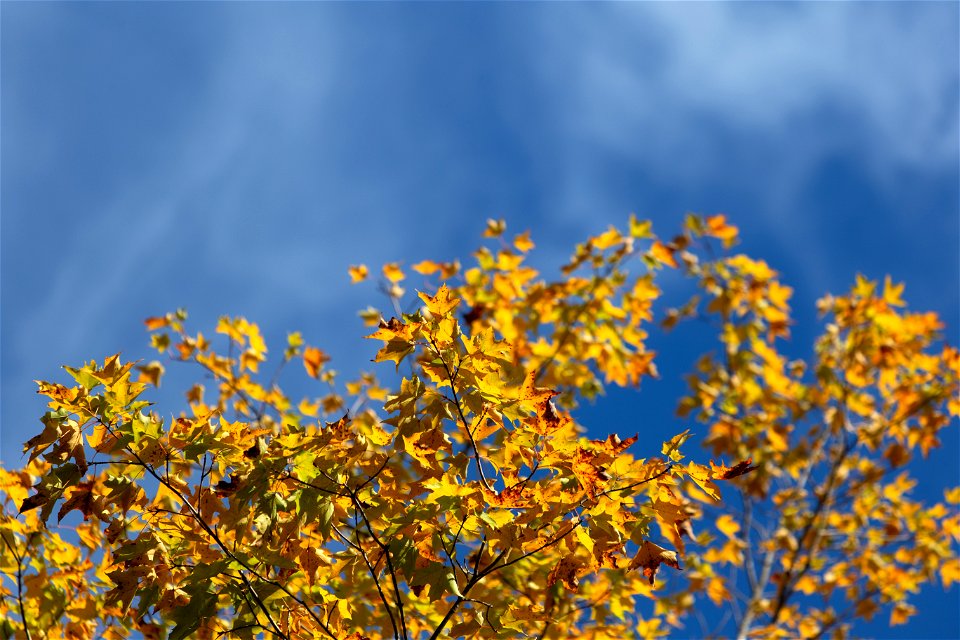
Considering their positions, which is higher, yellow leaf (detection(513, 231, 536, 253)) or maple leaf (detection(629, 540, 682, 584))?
yellow leaf (detection(513, 231, 536, 253))

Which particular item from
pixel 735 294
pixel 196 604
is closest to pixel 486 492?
pixel 196 604

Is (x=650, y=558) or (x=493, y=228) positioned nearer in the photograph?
(x=650, y=558)

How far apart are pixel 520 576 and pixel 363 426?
190 cm

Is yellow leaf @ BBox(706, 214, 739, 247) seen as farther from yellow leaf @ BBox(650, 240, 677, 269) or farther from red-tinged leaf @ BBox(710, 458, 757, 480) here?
red-tinged leaf @ BBox(710, 458, 757, 480)

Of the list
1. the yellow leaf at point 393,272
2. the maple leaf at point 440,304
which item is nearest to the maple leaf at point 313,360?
the yellow leaf at point 393,272

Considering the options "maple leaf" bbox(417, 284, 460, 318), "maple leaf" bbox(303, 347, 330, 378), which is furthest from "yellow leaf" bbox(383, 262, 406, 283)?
"maple leaf" bbox(417, 284, 460, 318)

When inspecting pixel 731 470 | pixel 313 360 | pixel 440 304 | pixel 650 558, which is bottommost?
pixel 650 558

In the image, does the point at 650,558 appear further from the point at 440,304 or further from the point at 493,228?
the point at 493,228

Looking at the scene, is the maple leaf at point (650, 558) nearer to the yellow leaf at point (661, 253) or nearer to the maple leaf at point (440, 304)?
the maple leaf at point (440, 304)

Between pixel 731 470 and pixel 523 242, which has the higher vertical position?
pixel 523 242

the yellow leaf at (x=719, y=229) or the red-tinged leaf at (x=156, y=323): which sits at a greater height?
the yellow leaf at (x=719, y=229)

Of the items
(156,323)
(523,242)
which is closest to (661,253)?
(523,242)

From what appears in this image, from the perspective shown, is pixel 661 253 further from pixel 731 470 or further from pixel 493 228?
pixel 731 470

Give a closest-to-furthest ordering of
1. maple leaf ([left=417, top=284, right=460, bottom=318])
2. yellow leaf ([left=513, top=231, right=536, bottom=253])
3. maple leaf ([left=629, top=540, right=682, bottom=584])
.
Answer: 1. maple leaf ([left=417, top=284, right=460, bottom=318])
2. maple leaf ([left=629, top=540, right=682, bottom=584])
3. yellow leaf ([left=513, top=231, right=536, bottom=253])
